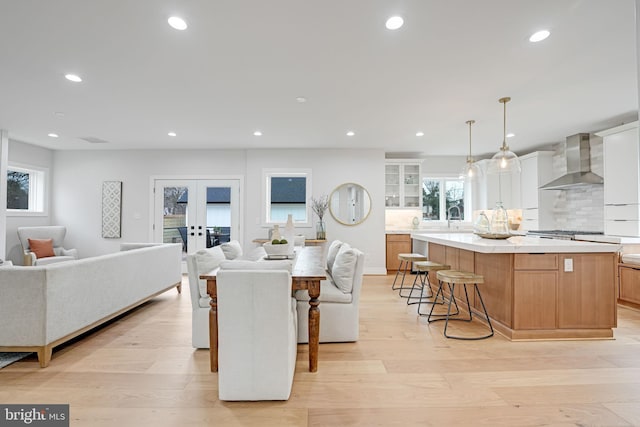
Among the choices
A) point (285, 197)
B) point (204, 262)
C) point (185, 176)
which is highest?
point (185, 176)

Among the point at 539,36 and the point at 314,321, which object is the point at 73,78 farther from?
the point at 539,36

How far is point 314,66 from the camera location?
2.82 metres

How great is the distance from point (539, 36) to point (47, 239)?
7.71 meters

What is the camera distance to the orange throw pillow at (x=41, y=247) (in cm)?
542

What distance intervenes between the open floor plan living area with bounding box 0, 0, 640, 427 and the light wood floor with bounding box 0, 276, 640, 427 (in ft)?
0.06

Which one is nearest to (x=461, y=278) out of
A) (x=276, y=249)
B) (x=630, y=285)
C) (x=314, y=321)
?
(x=314, y=321)

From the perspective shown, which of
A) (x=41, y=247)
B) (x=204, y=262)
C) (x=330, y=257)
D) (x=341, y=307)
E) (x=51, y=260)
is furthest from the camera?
(x=41, y=247)

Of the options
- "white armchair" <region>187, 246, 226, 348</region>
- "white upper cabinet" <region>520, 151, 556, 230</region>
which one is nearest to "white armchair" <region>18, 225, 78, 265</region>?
"white armchair" <region>187, 246, 226, 348</region>

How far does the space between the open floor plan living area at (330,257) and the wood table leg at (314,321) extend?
0.4 inches

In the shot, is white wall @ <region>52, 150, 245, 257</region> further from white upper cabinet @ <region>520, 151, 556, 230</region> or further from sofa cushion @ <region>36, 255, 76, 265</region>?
white upper cabinet @ <region>520, 151, 556, 230</region>

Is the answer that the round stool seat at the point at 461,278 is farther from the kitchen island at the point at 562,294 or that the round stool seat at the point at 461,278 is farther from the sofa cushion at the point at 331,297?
the sofa cushion at the point at 331,297

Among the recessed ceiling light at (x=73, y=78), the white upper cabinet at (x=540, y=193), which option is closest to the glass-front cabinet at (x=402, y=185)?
the white upper cabinet at (x=540, y=193)

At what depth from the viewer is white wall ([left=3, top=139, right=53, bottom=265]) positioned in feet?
18.1

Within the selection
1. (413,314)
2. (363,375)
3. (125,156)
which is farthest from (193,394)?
(125,156)
